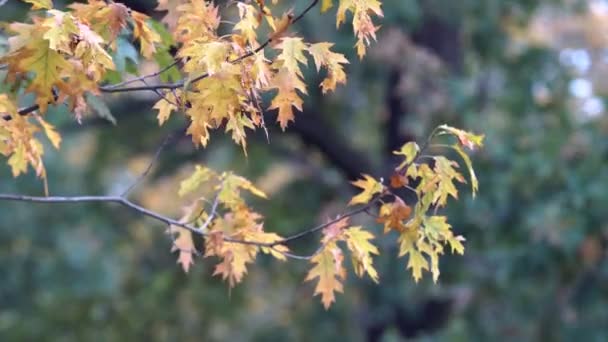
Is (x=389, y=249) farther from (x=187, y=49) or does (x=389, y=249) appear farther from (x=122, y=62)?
(x=187, y=49)

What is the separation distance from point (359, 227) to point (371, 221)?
6.22m

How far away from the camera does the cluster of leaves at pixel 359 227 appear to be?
3.03 meters

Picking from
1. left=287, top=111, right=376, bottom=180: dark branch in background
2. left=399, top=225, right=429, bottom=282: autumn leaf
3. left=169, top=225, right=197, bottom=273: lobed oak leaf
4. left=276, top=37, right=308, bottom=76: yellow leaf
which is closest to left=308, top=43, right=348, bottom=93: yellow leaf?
left=276, top=37, right=308, bottom=76: yellow leaf

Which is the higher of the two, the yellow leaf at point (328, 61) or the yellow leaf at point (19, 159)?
the yellow leaf at point (328, 61)

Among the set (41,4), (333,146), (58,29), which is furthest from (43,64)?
(333,146)

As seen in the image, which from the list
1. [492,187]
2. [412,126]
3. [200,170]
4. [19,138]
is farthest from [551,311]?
[19,138]

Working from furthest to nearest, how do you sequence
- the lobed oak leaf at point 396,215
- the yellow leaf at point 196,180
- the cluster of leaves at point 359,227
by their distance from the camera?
the yellow leaf at point 196,180 < the lobed oak leaf at point 396,215 < the cluster of leaves at point 359,227

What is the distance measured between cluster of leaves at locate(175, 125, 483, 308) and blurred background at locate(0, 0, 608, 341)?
12.5ft

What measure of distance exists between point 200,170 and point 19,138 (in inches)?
27.6

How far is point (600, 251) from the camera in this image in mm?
8891

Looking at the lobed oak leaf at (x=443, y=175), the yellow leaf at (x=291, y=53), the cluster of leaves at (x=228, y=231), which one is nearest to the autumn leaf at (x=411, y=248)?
the lobed oak leaf at (x=443, y=175)

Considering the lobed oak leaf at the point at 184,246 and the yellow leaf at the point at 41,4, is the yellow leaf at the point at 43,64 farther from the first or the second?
the lobed oak leaf at the point at 184,246

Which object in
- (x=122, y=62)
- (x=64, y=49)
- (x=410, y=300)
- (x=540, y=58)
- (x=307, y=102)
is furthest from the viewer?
(x=307, y=102)

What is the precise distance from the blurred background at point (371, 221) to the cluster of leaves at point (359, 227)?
150 inches
